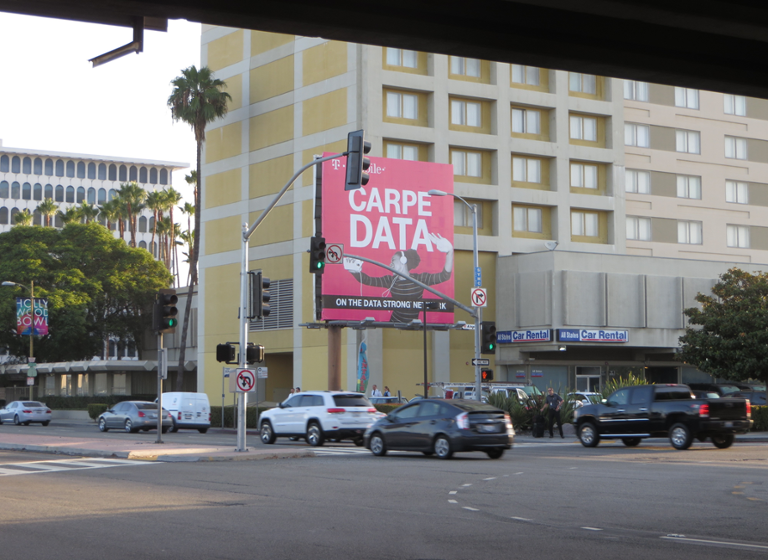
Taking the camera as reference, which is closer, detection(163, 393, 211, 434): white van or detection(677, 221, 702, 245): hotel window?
detection(163, 393, 211, 434): white van

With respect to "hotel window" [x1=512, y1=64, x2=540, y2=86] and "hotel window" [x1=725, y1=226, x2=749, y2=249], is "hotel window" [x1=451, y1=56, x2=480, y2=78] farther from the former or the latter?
"hotel window" [x1=725, y1=226, x2=749, y2=249]

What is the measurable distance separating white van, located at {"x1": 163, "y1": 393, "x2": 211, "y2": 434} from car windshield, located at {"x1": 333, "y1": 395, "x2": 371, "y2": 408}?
14688mm

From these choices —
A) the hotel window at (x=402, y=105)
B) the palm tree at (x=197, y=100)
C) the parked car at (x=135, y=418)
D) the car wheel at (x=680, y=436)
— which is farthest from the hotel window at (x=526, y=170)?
the car wheel at (x=680, y=436)

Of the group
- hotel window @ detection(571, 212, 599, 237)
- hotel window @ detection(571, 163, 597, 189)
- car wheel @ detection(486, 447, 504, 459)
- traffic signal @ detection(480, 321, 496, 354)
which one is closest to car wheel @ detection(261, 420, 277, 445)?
traffic signal @ detection(480, 321, 496, 354)

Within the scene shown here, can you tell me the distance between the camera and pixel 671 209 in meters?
62.4

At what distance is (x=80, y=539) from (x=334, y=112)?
43.9 meters

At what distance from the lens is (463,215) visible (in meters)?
55.5

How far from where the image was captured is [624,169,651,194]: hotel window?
61.4 meters

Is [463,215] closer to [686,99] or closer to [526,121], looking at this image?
[526,121]

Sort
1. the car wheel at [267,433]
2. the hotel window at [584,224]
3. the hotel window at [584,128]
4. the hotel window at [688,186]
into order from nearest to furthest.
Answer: the car wheel at [267,433] < the hotel window at [584,224] < the hotel window at [584,128] < the hotel window at [688,186]

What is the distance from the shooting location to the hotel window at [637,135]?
61.6 meters

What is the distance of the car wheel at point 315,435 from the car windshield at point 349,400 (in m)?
0.93

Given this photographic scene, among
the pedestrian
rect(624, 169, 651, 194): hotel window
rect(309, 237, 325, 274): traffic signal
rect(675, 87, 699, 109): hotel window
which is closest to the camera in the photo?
rect(309, 237, 325, 274): traffic signal

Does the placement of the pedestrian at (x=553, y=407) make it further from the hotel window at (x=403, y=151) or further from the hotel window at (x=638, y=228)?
the hotel window at (x=638, y=228)
